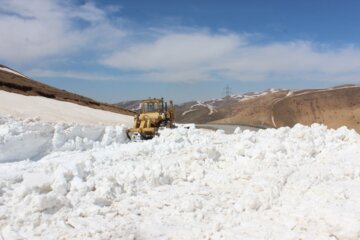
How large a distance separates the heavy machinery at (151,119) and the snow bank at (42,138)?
152cm

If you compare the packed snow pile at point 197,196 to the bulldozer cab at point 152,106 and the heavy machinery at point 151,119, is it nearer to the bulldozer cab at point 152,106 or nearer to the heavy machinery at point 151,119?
the heavy machinery at point 151,119

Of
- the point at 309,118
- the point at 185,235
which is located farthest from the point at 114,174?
the point at 309,118

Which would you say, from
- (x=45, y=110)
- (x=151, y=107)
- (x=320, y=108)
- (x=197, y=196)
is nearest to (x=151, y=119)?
(x=151, y=107)

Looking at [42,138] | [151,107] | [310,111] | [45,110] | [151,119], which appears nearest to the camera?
[42,138]

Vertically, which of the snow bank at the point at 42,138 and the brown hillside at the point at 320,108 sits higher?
the brown hillside at the point at 320,108

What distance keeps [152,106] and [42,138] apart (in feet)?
29.3

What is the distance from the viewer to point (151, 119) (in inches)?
853

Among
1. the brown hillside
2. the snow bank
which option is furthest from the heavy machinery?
the brown hillside

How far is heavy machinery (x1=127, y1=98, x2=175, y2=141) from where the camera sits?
1975 cm

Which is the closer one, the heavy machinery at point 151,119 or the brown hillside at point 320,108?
the heavy machinery at point 151,119

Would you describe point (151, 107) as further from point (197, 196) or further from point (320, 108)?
point (320, 108)

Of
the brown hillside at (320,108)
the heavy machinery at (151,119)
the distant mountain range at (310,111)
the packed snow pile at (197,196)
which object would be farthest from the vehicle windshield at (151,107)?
the brown hillside at (320,108)

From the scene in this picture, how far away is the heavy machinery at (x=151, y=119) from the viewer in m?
19.8

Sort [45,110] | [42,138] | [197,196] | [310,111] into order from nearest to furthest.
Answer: [197,196]
[42,138]
[45,110]
[310,111]
